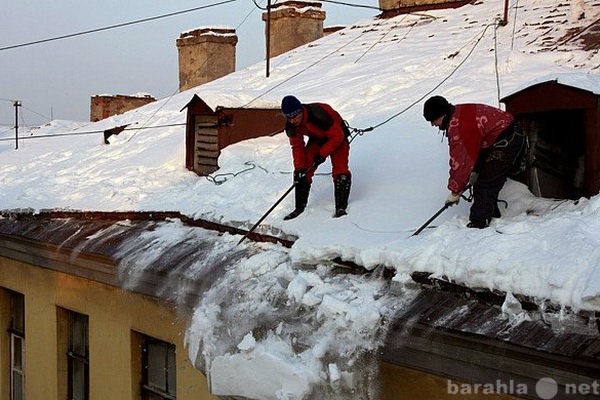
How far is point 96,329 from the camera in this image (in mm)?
6902

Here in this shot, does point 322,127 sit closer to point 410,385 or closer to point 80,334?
point 410,385

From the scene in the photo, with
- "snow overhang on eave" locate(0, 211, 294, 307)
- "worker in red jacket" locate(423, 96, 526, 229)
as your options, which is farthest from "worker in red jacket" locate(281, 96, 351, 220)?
"worker in red jacket" locate(423, 96, 526, 229)

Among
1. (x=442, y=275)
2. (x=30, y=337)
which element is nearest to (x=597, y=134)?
(x=442, y=275)

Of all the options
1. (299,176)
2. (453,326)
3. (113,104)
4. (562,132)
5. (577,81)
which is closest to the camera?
(453,326)

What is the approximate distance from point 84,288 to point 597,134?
5331 mm

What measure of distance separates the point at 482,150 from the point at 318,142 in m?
1.59

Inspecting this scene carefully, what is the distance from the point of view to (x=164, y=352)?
634 centimetres

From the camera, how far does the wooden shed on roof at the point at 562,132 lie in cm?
409

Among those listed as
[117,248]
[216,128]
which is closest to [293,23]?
[216,128]

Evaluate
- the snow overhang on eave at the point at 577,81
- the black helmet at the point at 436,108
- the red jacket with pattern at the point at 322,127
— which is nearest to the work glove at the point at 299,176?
the red jacket with pattern at the point at 322,127

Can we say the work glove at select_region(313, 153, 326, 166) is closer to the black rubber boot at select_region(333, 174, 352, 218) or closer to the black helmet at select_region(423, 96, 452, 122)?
the black rubber boot at select_region(333, 174, 352, 218)

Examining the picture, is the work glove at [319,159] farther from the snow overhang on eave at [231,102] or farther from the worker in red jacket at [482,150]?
the snow overhang on eave at [231,102]

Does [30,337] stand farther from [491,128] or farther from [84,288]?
[491,128]

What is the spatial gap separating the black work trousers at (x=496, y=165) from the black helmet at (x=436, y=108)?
14.7 inches
